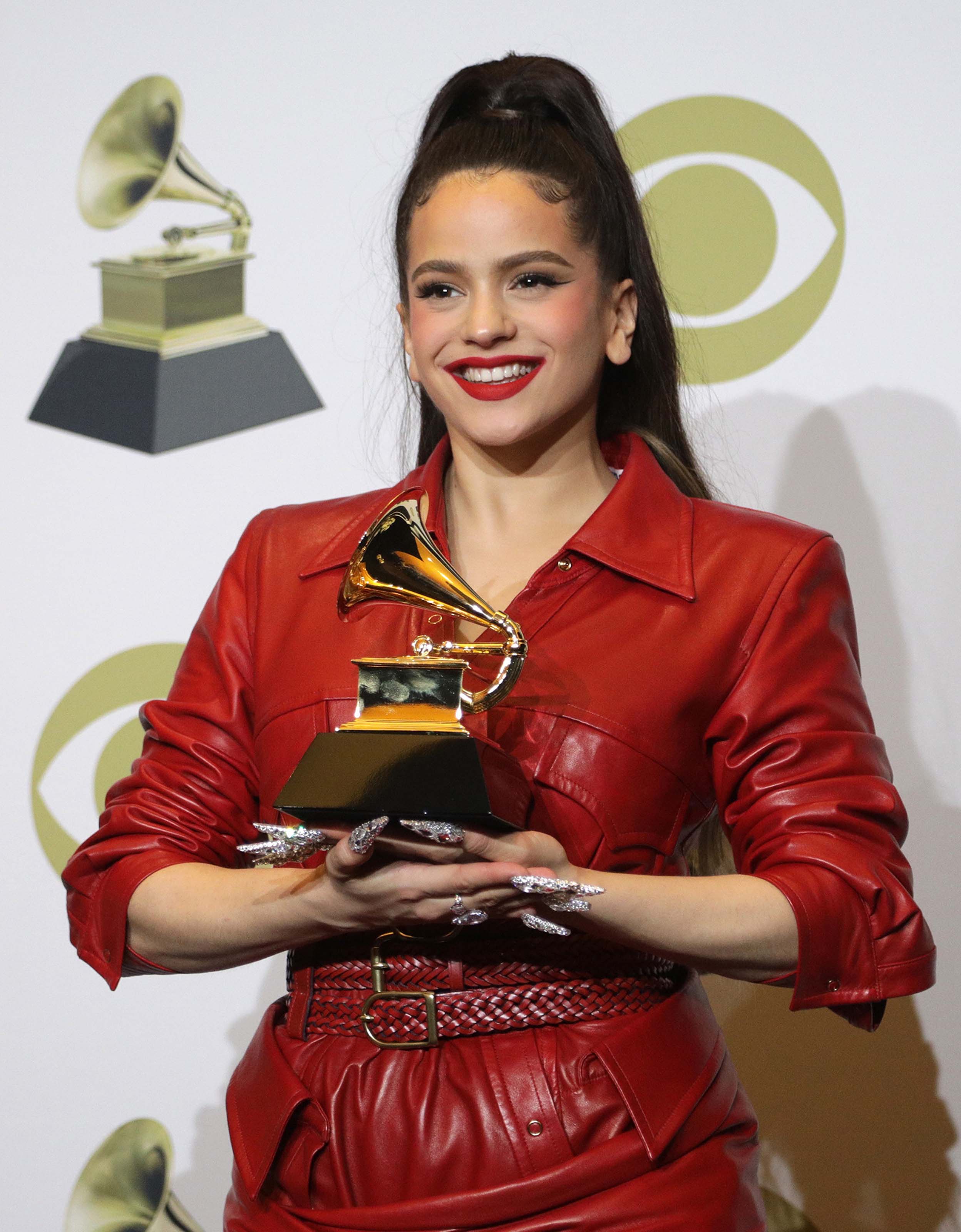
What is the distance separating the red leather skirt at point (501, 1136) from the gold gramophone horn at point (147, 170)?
57.7 inches

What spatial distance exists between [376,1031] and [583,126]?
3.09 ft

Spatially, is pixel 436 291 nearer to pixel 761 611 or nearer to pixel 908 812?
pixel 761 611

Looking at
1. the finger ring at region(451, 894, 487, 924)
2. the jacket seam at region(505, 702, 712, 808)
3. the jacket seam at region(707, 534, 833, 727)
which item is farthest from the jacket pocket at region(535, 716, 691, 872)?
the finger ring at region(451, 894, 487, 924)

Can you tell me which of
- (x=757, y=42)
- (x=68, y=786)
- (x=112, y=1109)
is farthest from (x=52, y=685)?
(x=757, y=42)

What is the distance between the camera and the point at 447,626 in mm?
1498

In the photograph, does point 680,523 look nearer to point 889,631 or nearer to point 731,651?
point 731,651

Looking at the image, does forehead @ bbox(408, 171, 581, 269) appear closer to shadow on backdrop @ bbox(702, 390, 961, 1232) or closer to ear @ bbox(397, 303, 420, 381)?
ear @ bbox(397, 303, 420, 381)

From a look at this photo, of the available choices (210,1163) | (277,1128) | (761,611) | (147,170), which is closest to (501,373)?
(761,611)

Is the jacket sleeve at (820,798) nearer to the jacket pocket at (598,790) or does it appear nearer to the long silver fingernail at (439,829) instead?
the jacket pocket at (598,790)

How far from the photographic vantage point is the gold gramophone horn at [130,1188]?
2463 millimetres

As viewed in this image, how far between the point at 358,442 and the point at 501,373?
3.06 feet

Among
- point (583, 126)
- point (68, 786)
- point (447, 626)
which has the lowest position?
point (68, 786)

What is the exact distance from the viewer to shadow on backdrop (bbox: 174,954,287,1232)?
2.43 m

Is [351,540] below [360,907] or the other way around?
→ the other way around
